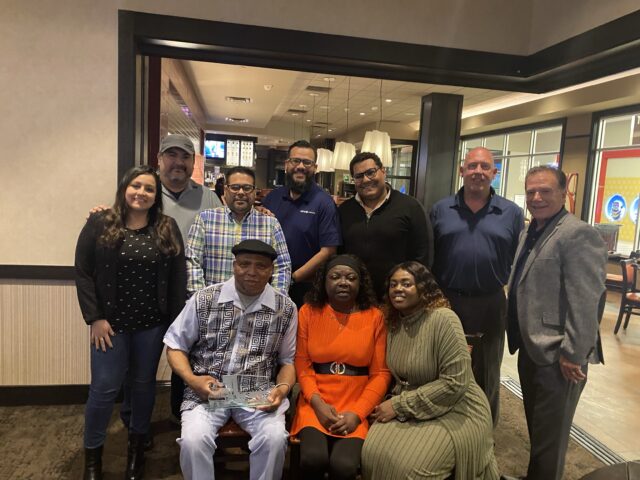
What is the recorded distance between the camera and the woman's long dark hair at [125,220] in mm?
2117

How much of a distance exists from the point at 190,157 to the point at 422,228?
4.65 feet

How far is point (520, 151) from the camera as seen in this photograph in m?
10.5

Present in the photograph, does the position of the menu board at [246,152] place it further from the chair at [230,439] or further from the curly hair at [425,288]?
the chair at [230,439]

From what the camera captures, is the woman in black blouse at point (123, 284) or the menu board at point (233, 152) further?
the menu board at point (233, 152)

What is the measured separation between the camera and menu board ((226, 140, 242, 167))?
11445 mm

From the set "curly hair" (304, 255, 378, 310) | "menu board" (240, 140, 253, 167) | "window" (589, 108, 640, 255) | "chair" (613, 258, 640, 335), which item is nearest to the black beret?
"curly hair" (304, 255, 378, 310)

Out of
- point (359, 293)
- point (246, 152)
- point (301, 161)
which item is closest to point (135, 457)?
point (359, 293)

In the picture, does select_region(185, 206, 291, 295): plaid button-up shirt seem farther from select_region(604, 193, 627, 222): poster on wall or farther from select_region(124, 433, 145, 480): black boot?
select_region(604, 193, 627, 222): poster on wall

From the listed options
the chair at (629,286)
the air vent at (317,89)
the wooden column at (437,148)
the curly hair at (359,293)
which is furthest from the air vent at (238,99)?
the curly hair at (359,293)

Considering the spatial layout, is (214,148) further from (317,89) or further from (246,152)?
(317,89)

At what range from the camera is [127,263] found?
2.13m

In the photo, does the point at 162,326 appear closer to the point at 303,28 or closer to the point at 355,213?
the point at 355,213

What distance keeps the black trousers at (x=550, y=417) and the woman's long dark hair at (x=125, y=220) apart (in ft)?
6.25

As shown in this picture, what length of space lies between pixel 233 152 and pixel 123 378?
9.80 meters
